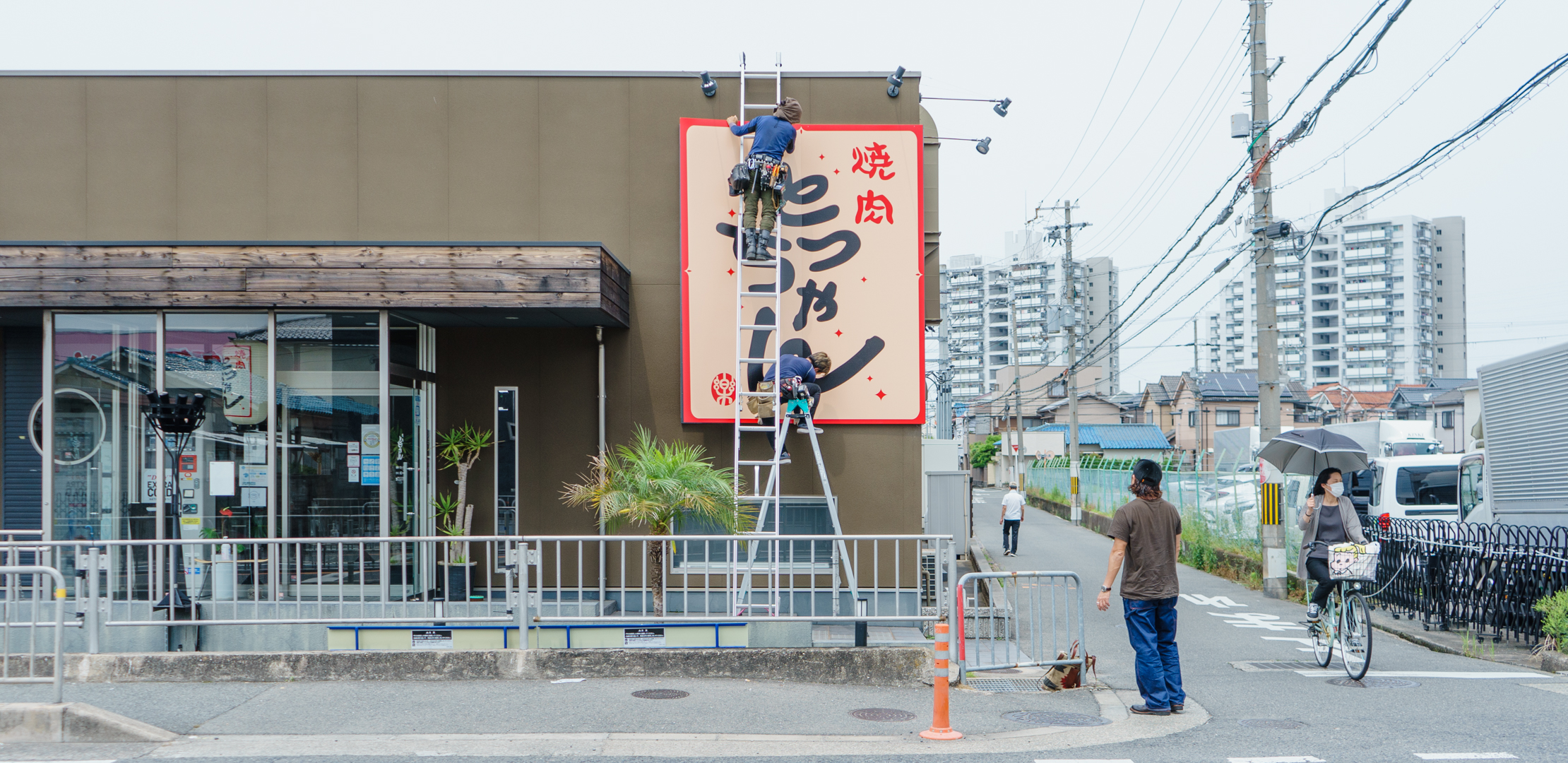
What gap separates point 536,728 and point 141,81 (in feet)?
30.0

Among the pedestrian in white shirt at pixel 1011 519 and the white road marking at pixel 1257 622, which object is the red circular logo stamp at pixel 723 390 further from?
the pedestrian in white shirt at pixel 1011 519

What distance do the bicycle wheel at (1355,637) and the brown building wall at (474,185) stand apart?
4356mm

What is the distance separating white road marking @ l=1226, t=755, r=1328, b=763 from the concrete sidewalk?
0.88 meters

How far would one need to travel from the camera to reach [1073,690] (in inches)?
357

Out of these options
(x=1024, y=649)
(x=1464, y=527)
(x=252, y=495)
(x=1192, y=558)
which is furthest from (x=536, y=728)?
(x=1192, y=558)

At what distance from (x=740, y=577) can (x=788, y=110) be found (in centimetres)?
495

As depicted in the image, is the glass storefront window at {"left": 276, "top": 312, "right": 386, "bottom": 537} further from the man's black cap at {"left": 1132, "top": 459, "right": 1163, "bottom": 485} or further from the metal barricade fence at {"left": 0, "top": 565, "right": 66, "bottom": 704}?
the man's black cap at {"left": 1132, "top": 459, "right": 1163, "bottom": 485}

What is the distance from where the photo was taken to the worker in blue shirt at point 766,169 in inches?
442

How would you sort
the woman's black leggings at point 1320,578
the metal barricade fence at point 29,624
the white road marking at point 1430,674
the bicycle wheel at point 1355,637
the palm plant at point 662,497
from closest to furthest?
the metal barricade fence at point 29,624, the bicycle wheel at point 1355,637, the white road marking at point 1430,674, the woman's black leggings at point 1320,578, the palm plant at point 662,497

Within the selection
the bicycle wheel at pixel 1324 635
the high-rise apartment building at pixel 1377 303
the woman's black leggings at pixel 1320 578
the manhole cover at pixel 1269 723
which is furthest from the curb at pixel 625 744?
the high-rise apartment building at pixel 1377 303

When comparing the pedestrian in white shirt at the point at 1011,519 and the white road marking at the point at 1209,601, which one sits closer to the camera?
the white road marking at the point at 1209,601

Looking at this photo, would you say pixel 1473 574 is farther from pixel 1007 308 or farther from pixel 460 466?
pixel 1007 308

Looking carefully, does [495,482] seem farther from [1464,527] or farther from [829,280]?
[1464,527]

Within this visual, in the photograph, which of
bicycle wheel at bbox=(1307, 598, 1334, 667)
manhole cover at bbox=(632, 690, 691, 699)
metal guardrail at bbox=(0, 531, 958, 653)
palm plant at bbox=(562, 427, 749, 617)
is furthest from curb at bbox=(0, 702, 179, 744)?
bicycle wheel at bbox=(1307, 598, 1334, 667)
